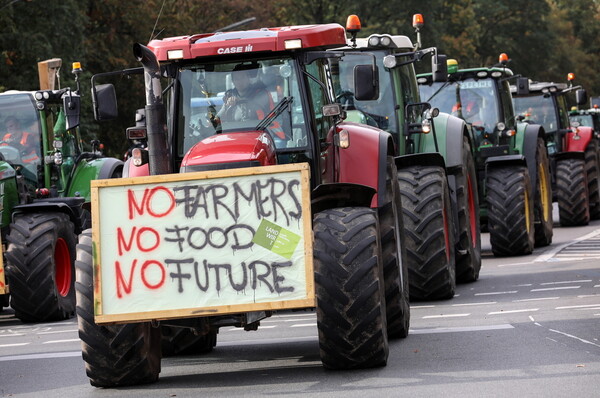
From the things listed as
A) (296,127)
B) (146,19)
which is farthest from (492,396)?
(146,19)

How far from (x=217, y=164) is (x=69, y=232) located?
7512mm

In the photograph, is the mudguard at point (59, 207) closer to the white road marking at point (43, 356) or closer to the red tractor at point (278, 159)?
the white road marking at point (43, 356)

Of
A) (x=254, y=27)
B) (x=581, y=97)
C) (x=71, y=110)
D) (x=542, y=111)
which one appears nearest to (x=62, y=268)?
(x=71, y=110)

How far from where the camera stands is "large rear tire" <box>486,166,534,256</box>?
69.5 feet

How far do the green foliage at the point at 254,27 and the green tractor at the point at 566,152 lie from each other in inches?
488

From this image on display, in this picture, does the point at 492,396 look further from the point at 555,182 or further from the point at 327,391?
the point at 555,182

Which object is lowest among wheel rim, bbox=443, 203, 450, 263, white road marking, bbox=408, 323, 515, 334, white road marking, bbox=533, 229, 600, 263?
white road marking, bbox=533, 229, 600, 263

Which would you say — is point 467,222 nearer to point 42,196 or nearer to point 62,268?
point 62,268

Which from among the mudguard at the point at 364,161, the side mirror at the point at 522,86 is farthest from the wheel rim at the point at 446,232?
the side mirror at the point at 522,86

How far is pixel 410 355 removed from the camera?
37.8 ft

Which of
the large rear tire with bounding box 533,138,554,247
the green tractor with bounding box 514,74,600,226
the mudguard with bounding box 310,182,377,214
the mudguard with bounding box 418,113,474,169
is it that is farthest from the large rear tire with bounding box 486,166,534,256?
the mudguard with bounding box 310,182,377,214

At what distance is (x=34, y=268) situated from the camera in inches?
670

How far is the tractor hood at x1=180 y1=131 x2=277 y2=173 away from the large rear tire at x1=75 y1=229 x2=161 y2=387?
0.97 meters

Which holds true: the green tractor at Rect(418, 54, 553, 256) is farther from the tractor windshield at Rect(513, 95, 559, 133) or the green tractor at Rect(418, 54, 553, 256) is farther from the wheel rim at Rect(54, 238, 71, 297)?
the wheel rim at Rect(54, 238, 71, 297)
